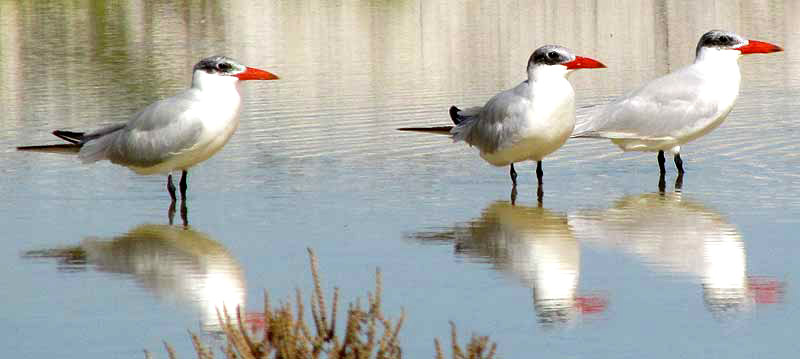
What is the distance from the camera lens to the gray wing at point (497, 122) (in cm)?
1036

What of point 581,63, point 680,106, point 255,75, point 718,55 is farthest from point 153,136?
point 718,55

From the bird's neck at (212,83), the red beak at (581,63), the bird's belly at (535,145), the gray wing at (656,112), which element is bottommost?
the bird's belly at (535,145)

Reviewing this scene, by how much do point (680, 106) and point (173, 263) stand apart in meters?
4.28

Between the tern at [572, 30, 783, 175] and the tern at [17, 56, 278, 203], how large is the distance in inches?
104

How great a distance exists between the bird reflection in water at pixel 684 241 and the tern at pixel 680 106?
86 centimetres

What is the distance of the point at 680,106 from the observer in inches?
430

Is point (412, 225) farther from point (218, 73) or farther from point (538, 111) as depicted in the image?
point (218, 73)

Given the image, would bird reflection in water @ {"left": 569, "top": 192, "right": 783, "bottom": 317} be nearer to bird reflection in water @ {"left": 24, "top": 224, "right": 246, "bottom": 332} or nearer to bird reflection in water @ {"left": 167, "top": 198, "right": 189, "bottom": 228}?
bird reflection in water @ {"left": 24, "top": 224, "right": 246, "bottom": 332}

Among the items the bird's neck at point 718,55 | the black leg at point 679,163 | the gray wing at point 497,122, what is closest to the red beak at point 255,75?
the gray wing at point 497,122

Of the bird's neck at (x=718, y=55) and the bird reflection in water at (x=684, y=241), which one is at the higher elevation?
the bird's neck at (x=718, y=55)

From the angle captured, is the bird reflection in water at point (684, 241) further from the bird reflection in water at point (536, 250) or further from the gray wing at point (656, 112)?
the gray wing at point (656, 112)

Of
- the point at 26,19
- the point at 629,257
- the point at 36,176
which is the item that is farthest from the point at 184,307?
the point at 26,19

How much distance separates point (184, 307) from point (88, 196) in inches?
136

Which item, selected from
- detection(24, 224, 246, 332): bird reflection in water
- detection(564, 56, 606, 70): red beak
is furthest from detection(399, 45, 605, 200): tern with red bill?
detection(24, 224, 246, 332): bird reflection in water
